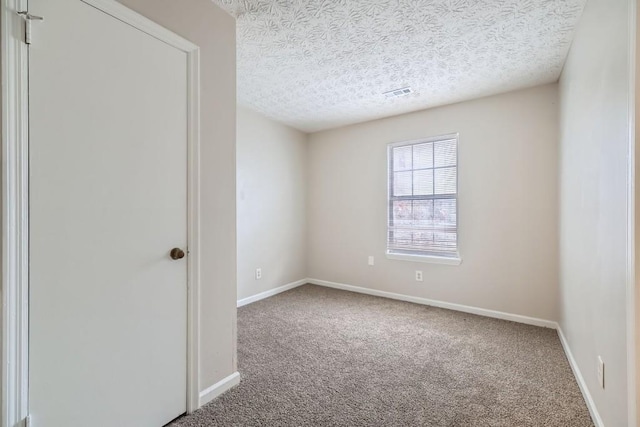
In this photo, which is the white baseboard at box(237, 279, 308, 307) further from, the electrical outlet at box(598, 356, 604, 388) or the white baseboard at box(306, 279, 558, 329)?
the electrical outlet at box(598, 356, 604, 388)

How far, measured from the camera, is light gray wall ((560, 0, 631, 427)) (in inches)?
49.0

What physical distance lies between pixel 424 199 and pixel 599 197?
2.13 m

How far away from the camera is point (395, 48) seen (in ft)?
7.44

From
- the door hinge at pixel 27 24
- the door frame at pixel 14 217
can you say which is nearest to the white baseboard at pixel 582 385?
the door frame at pixel 14 217

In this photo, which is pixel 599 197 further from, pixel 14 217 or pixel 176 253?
pixel 14 217

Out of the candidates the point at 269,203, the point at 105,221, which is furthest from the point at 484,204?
the point at 105,221

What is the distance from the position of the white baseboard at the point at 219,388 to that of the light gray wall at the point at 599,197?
1934mm

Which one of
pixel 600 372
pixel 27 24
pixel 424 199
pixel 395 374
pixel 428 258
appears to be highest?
pixel 27 24

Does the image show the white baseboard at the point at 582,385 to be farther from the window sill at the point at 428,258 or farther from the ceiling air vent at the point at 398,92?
the ceiling air vent at the point at 398,92

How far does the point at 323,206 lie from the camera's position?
454cm

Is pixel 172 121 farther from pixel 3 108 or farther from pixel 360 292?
pixel 360 292

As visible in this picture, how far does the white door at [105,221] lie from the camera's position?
45.9 inches

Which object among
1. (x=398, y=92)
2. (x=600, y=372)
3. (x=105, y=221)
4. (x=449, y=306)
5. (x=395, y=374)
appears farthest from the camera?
(x=449, y=306)

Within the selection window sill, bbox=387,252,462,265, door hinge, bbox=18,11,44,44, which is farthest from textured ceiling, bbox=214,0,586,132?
window sill, bbox=387,252,462,265
